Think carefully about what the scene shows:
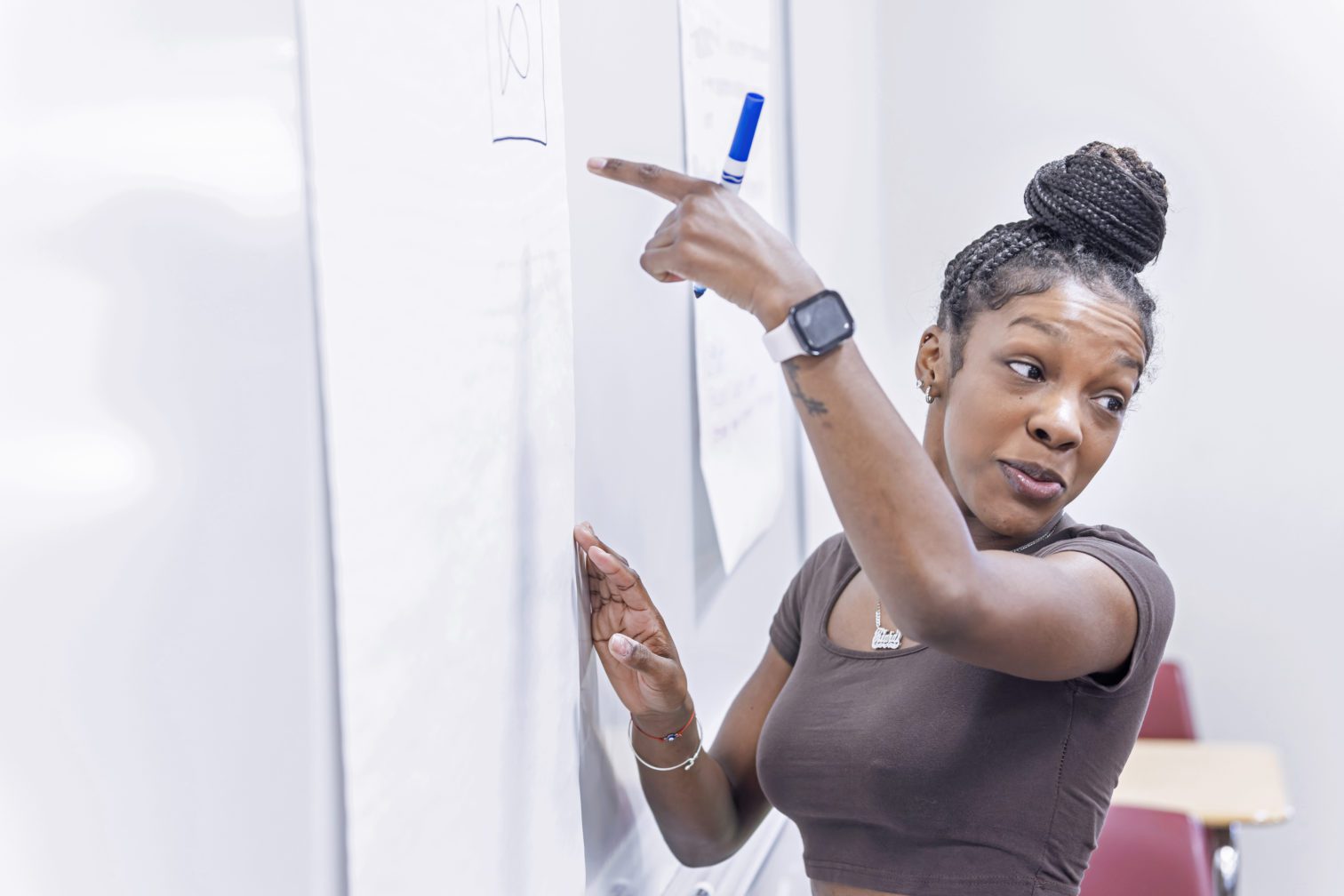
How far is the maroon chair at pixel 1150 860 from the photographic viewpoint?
1902 mm

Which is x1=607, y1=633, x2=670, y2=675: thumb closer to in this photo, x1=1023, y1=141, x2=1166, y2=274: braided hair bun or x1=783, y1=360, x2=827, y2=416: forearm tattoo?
x1=783, y1=360, x2=827, y2=416: forearm tattoo

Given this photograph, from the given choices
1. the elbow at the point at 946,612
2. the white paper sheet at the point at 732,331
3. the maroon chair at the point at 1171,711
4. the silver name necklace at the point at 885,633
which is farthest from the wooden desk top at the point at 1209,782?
the elbow at the point at 946,612

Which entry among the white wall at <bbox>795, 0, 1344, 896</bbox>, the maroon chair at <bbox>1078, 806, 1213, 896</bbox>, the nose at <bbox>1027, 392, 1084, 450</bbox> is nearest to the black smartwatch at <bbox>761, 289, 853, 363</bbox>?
the nose at <bbox>1027, 392, 1084, 450</bbox>

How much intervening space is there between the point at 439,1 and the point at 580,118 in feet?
0.93

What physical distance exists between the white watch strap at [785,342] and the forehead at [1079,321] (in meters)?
0.33

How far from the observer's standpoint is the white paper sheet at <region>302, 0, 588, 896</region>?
0.55 meters

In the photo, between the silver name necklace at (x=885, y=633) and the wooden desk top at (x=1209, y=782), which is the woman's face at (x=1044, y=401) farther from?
the wooden desk top at (x=1209, y=782)

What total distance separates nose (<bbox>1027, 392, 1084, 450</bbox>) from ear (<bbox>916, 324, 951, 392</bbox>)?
151 mm

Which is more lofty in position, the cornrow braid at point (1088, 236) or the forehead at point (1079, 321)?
the cornrow braid at point (1088, 236)

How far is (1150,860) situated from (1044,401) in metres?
1.34

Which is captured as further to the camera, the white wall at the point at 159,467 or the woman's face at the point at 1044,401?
the woman's face at the point at 1044,401

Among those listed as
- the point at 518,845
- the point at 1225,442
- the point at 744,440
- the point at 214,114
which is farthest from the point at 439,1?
the point at 1225,442

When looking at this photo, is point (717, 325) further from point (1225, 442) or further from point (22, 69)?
point (1225, 442)

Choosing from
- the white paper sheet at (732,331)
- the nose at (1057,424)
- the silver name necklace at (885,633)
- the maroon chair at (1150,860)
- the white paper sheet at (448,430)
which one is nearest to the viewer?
the white paper sheet at (448,430)
